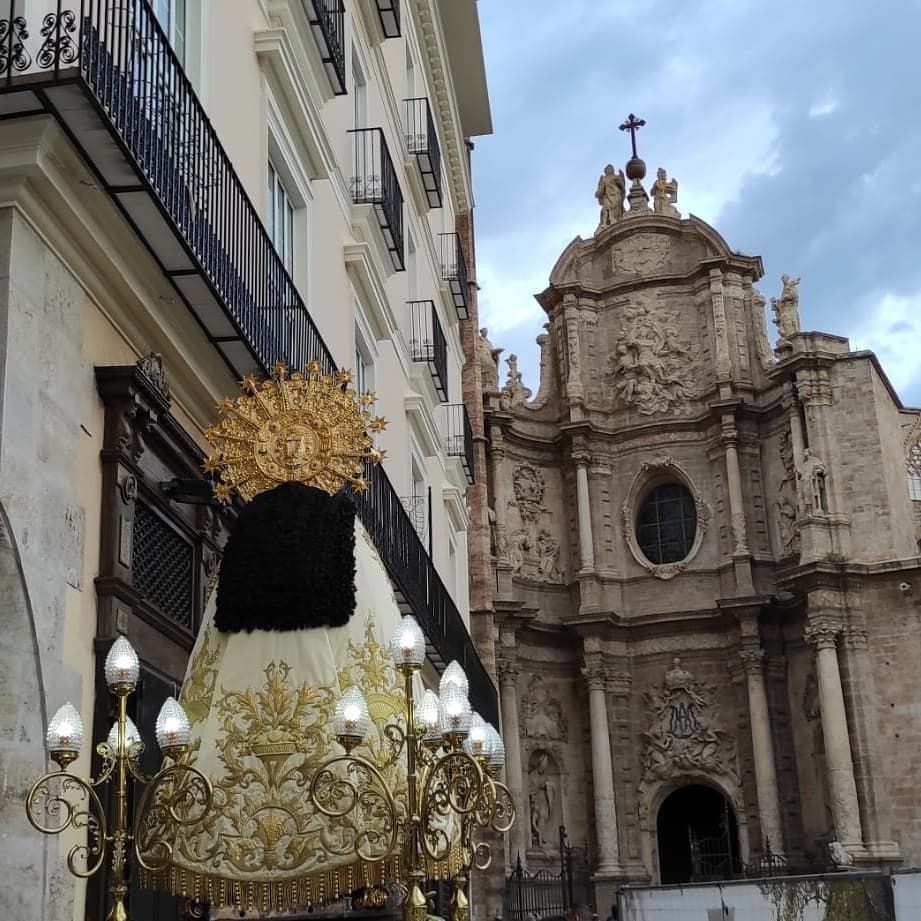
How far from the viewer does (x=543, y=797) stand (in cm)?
2591

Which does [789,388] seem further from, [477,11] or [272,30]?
[272,30]

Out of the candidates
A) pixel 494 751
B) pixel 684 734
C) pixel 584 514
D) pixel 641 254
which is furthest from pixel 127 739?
pixel 641 254

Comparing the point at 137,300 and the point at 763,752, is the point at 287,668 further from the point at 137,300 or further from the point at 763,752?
the point at 763,752

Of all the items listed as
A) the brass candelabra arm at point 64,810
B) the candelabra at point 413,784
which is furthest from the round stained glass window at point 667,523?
the candelabra at point 413,784

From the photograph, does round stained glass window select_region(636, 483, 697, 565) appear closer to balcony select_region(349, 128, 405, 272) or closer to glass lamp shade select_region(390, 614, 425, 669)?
balcony select_region(349, 128, 405, 272)

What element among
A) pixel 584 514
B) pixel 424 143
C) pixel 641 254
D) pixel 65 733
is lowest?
pixel 65 733

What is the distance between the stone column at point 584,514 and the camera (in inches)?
1064

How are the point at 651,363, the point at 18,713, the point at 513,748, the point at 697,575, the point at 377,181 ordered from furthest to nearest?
the point at 651,363, the point at 697,575, the point at 513,748, the point at 377,181, the point at 18,713

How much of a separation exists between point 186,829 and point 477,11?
57.7ft

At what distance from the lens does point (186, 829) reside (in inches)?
187

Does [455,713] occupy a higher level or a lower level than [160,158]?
lower

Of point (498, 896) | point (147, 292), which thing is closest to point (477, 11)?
point (498, 896)

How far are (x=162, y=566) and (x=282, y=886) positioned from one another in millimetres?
3238

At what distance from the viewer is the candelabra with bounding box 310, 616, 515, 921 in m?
4.36
